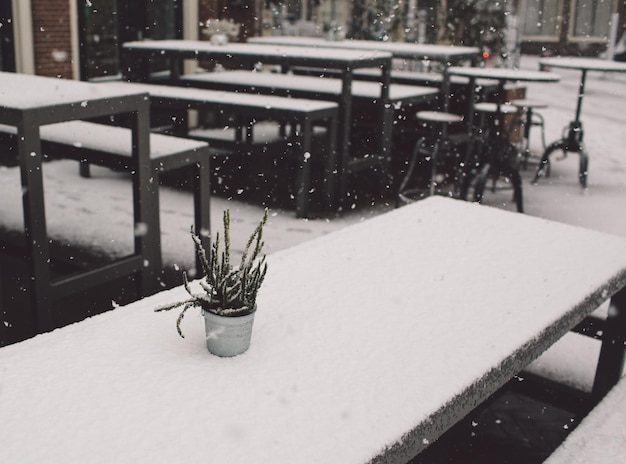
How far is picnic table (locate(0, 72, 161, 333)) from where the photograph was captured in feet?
10.1

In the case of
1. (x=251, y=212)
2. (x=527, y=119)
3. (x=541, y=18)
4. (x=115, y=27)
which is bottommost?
(x=251, y=212)

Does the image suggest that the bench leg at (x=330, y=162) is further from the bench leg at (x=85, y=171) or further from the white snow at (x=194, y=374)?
the white snow at (x=194, y=374)

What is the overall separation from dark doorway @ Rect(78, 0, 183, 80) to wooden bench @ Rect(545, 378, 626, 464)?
7.46 metres

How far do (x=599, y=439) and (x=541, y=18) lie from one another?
101ft

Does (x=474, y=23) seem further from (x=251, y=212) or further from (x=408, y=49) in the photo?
(x=251, y=212)

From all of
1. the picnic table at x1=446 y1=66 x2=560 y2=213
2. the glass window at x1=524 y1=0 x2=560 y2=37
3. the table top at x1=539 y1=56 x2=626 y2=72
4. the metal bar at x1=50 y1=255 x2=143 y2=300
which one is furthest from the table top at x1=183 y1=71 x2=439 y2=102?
the glass window at x1=524 y1=0 x2=560 y2=37

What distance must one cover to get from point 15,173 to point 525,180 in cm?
508

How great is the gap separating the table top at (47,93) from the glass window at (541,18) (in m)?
28.9

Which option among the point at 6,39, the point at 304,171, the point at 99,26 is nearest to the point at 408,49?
the point at 304,171

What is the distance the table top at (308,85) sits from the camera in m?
6.90

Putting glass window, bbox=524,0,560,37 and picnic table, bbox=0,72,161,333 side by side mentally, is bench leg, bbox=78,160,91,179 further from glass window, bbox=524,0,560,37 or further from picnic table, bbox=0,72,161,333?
glass window, bbox=524,0,560,37

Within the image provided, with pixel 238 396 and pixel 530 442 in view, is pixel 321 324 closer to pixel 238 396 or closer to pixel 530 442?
pixel 238 396

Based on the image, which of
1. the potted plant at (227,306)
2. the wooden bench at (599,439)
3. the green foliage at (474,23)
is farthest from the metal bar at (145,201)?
the green foliage at (474,23)

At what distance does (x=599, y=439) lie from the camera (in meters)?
1.89
